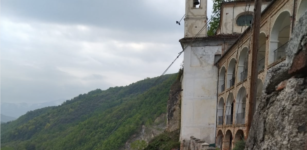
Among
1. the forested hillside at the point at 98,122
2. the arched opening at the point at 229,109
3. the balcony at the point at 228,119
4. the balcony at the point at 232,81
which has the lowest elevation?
the forested hillside at the point at 98,122

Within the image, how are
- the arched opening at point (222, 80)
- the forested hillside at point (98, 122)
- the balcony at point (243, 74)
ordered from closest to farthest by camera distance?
the balcony at point (243, 74) → the arched opening at point (222, 80) → the forested hillside at point (98, 122)

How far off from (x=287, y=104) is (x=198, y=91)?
19977mm

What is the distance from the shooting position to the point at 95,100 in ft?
456

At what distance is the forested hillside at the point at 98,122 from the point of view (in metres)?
77.0

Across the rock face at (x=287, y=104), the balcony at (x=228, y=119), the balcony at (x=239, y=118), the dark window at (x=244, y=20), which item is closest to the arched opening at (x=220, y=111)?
the balcony at (x=228, y=119)

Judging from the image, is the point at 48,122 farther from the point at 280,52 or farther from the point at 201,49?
the point at 280,52

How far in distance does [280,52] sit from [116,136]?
65.2 metres

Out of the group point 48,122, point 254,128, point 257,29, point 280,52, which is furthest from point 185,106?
point 48,122

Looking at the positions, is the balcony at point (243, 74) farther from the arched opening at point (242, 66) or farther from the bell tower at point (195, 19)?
the bell tower at point (195, 19)

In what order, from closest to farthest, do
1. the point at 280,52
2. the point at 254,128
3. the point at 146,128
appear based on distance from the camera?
the point at 254,128
the point at 280,52
the point at 146,128

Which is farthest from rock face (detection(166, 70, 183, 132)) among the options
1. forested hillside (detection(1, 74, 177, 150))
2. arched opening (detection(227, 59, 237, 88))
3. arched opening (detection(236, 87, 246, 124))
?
forested hillside (detection(1, 74, 177, 150))

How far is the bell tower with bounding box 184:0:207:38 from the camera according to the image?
22906 mm

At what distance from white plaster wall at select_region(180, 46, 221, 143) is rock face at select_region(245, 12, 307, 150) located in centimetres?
1933

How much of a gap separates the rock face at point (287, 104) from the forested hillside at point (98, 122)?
67.1 meters
